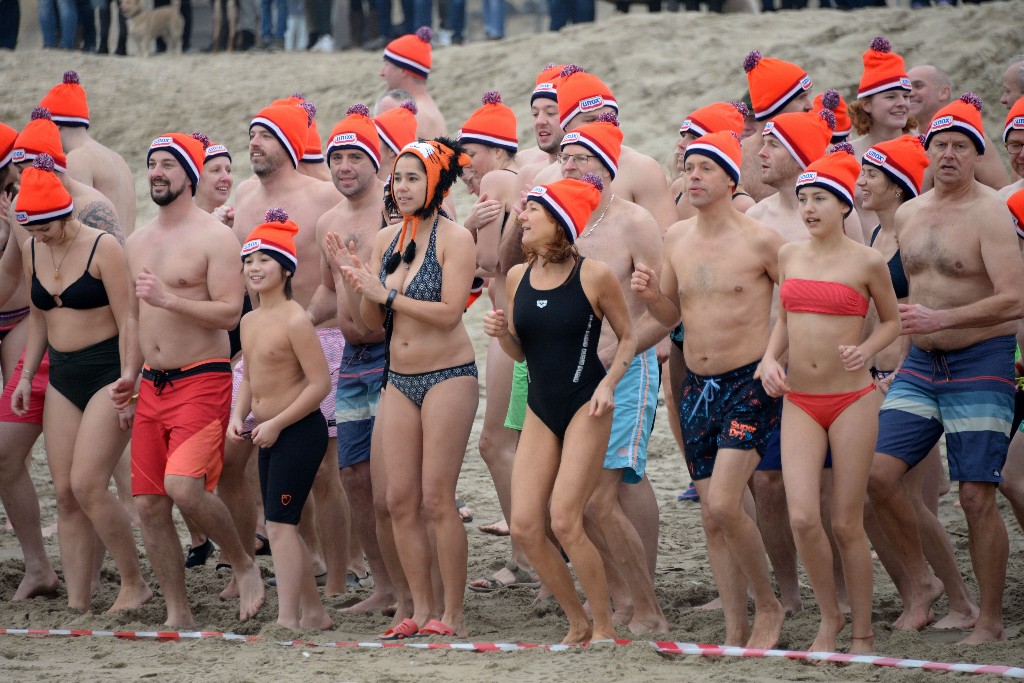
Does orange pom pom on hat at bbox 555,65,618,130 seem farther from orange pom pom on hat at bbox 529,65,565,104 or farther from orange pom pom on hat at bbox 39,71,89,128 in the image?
orange pom pom on hat at bbox 39,71,89,128

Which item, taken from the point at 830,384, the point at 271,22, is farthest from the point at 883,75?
the point at 271,22

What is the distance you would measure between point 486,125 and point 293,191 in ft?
3.84

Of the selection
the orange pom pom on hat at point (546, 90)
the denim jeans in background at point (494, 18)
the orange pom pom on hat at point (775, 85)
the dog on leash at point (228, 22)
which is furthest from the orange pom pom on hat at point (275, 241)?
the dog on leash at point (228, 22)

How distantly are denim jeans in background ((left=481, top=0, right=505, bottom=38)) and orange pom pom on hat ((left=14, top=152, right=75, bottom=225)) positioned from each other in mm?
12149

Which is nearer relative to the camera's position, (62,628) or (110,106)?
(62,628)

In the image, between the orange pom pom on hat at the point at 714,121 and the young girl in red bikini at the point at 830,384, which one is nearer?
the young girl in red bikini at the point at 830,384

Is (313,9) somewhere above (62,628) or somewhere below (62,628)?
above

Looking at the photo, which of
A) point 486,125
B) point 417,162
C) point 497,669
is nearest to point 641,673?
point 497,669

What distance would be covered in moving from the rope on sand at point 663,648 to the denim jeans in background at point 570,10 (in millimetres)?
12821

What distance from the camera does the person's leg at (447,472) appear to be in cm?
611

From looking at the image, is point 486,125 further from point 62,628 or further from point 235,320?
point 62,628

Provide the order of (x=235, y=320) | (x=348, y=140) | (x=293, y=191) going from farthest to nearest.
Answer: (x=293, y=191)
(x=348, y=140)
(x=235, y=320)

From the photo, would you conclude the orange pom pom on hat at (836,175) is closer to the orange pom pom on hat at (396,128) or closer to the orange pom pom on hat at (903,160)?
the orange pom pom on hat at (903,160)

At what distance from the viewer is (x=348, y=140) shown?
724cm
